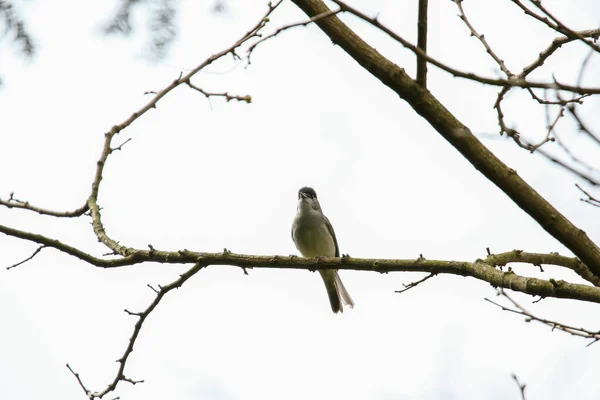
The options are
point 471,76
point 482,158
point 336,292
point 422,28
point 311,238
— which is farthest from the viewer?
point 336,292

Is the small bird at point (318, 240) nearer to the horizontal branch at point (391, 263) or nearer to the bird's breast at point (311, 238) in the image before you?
the bird's breast at point (311, 238)

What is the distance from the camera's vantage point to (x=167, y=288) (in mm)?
4621

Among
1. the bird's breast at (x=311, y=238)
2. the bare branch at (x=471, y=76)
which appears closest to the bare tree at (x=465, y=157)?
the bare branch at (x=471, y=76)

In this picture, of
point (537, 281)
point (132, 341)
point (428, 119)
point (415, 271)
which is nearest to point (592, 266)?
point (537, 281)

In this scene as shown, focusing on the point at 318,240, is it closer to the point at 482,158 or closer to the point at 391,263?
the point at 391,263

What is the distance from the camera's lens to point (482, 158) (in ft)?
10.6

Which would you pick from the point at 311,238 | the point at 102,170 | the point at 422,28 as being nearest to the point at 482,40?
the point at 422,28

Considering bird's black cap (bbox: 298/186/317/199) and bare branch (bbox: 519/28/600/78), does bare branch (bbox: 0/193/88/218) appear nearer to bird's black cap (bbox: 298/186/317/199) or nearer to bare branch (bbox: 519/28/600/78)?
bare branch (bbox: 519/28/600/78)

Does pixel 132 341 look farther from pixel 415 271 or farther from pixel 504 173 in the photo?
pixel 504 173

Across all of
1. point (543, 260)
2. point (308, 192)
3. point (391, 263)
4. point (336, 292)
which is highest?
point (308, 192)

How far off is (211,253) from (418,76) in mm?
1996

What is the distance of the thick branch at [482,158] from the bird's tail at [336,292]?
605 centimetres

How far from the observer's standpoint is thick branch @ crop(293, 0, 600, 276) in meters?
3.22

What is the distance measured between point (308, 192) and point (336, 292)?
4.78 ft
